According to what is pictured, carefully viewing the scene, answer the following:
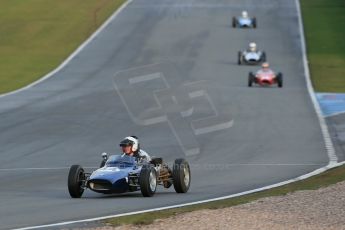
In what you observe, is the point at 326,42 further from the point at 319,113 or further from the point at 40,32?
the point at 319,113

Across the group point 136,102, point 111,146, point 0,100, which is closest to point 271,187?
point 111,146

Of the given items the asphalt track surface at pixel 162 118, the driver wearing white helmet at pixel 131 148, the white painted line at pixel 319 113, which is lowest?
the white painted line at pixel 319 113

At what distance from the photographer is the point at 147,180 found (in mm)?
16812

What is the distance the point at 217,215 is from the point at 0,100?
23519 mm

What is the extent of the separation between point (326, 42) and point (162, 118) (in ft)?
79.3

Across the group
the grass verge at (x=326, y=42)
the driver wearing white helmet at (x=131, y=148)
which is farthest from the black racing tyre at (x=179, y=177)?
the grass verge at (x=326, y=42)

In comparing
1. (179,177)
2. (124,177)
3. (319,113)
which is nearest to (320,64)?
(319,113)

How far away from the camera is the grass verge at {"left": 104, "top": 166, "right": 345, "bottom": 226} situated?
13.6m

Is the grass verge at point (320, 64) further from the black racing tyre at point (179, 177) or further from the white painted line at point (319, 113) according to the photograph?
the black racing tyre at point (179, 177)

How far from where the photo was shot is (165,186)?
18.4 metres

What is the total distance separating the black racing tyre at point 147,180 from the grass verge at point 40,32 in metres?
22.6

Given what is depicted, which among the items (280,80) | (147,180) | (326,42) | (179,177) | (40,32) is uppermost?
(40,32)

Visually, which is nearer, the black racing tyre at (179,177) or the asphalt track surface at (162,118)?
the black racing tyre at (179,177)

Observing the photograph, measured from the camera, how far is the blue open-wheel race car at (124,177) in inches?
668
